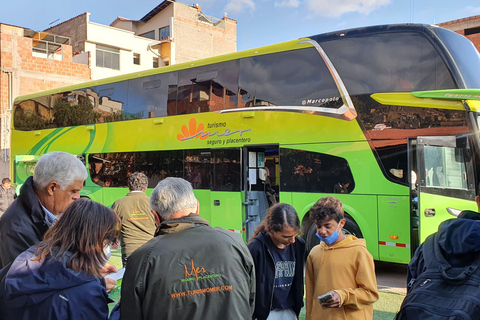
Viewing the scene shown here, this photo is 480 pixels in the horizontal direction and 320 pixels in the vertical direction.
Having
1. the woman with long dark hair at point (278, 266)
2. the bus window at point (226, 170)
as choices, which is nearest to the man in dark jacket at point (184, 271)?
the woman with long dark hair at point (278, 266)

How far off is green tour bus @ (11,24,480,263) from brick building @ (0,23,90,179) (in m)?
18.6

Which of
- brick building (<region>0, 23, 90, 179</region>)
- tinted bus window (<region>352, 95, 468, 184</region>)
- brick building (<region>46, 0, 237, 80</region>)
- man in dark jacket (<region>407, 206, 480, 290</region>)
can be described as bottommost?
man in dark jacket (<region>407, 206, 480, 290</region>)

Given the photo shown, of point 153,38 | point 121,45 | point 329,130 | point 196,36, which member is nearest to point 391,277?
point 329,130

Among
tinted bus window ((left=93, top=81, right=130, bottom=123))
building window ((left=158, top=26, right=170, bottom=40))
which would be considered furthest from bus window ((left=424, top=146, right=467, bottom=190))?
building window ((left=158, top=26, right=170, bottom=40))

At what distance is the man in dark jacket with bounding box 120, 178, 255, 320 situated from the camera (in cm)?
211

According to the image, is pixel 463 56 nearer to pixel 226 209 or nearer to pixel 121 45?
pixel 226 209

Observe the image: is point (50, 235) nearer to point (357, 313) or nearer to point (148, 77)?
point (357, 313)

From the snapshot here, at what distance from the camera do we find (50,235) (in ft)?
7.26

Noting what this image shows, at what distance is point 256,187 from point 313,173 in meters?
1.60

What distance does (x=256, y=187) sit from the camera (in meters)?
9.02

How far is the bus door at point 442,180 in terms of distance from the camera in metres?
6.32

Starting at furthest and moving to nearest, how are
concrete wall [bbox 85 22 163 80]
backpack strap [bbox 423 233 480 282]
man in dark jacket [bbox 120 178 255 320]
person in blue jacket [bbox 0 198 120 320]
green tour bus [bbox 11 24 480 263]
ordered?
1. concrete wall [bbox 85 22 163 80]
2. green tour bus [bbox 11 24 480 263]
3. man in dark jacket [bbox 120 178 255 320]
4. person in blue jacket [bbox 0 198 120 320]
5. backpack strap [bbox 423 233 480 282]

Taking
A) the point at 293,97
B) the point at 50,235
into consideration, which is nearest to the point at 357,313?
the point at 50,235

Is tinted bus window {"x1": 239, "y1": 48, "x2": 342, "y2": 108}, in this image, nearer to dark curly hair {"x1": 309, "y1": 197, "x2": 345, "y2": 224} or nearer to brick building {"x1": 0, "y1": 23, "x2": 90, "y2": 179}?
dark curly hair {"x1": 309, "y1": 197, "x2": 345, "y2": 224}
